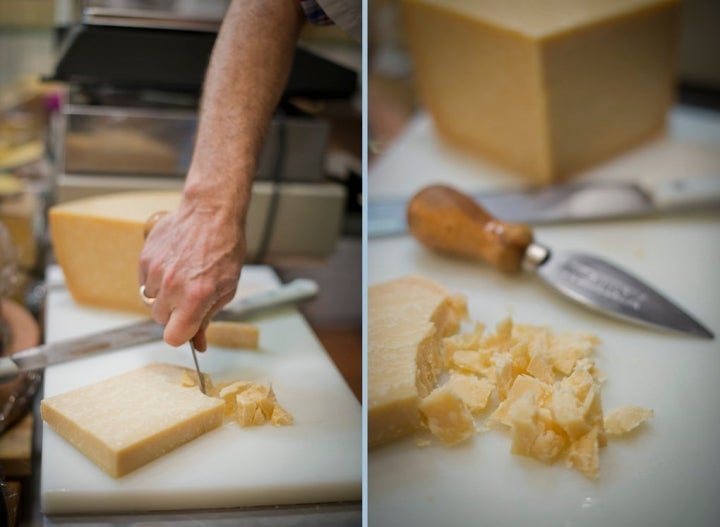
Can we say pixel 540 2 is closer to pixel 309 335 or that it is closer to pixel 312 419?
pixel 309 335

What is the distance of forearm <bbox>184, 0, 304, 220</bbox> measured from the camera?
0.83 metres

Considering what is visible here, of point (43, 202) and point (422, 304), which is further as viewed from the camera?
point (43, 202)

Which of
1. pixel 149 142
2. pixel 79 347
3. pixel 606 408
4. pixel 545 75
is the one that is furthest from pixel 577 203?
pixel 79 347

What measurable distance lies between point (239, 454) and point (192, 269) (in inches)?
7.1

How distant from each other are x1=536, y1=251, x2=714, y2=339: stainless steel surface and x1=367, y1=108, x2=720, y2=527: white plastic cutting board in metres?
0.01

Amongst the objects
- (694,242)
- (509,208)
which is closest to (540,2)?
(509,208)

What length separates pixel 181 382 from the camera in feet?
2.49

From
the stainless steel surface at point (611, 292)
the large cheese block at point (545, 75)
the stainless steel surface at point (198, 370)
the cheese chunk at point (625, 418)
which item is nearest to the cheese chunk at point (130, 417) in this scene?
the stainless steel surface at point (198, 370)

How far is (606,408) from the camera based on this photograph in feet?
2.54

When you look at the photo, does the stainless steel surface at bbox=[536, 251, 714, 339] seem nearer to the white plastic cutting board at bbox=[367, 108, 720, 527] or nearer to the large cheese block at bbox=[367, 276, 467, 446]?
the white plastic cutting board at bbox=[367, 108, 720, 527]

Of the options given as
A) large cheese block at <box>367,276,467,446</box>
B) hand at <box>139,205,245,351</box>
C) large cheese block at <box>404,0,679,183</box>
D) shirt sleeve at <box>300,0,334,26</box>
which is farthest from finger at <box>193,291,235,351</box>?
large cheese block at <box>404,0,679,183</box>

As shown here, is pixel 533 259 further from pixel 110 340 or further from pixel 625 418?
pixel 110 340

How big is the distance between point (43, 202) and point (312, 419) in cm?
96

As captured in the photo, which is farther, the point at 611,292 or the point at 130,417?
the point at 611,292
